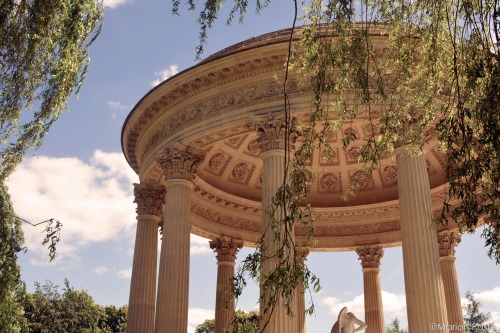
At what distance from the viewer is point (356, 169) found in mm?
54406

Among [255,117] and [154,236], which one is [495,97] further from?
[154,236]

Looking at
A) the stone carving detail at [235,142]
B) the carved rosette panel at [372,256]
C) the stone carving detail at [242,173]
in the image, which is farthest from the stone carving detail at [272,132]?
the carved rosette panel at [372,256]

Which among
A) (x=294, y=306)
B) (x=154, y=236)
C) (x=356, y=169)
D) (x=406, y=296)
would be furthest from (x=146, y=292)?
(x=356, y=169)

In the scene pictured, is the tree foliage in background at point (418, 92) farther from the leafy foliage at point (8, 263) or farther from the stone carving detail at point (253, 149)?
the stone carving detail at point (253, 149)

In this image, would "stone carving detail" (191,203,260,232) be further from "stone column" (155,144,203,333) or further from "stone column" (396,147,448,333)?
"stone column" (396,147,448,333)

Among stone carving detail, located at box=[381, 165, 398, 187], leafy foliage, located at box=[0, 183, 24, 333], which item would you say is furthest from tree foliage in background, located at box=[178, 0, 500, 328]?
stone carving detail, located at box=[381, 165, 398, 187]

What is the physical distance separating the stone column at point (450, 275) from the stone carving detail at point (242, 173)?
17.6 metres

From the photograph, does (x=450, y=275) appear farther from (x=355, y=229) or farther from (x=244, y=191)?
(x=244, y=191)

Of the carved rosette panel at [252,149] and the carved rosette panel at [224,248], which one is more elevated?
the carved rosette panel at [252,149]

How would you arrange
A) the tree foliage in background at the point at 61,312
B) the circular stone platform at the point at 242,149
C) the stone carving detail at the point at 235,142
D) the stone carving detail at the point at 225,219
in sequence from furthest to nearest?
the tree foliage in background at the point at 61,312
the stone carving detail at the point at 225,219
the stone carving detail at the point at 235,142
the circular stone platform at the point at 242,149

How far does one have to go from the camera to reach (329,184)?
5500 cm

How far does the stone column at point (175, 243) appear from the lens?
111 feet

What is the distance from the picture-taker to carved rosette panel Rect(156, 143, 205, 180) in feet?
123

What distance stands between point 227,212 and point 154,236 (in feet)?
38.8
